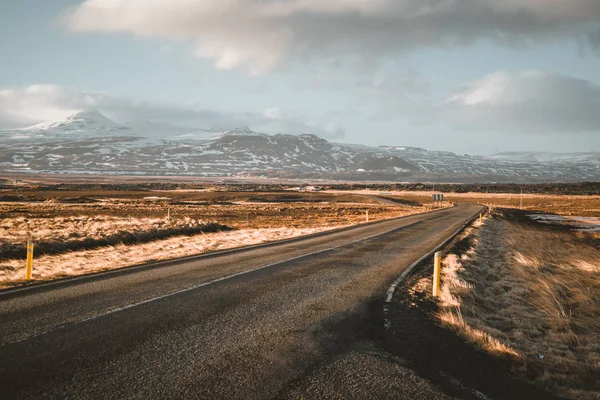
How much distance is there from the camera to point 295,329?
22.8 feet

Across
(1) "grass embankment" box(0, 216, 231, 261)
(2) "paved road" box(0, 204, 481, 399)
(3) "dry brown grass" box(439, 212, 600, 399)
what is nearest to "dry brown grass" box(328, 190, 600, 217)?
(3) "dry brown grass" box(439, 212, 600, 399)

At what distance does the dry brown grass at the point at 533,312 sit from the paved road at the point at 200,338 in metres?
2.01

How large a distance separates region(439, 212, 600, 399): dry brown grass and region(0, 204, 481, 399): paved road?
2005 millimetres

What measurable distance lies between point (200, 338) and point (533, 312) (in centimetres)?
828

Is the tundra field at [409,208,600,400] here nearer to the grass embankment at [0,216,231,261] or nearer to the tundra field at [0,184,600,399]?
the tundra field at [0,184,600,399]

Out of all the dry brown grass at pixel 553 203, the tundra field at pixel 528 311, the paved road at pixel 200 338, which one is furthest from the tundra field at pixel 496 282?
the dry brown grass at pixel 553 203

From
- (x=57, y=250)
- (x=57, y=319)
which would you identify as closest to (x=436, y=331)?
(x=57, y=319)

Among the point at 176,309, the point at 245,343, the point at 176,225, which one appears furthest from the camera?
the point at 176,225

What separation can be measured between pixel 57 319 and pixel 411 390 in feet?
21.5

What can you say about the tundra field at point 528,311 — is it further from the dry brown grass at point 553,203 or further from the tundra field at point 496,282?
the dry brown grass at point 553,203

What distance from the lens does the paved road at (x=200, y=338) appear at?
488cm

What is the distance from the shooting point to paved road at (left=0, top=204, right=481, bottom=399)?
488 centimetres

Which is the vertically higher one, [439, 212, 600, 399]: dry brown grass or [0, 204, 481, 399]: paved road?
[0, 204, 481, 399]: paved road

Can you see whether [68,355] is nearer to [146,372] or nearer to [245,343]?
[146,372]
